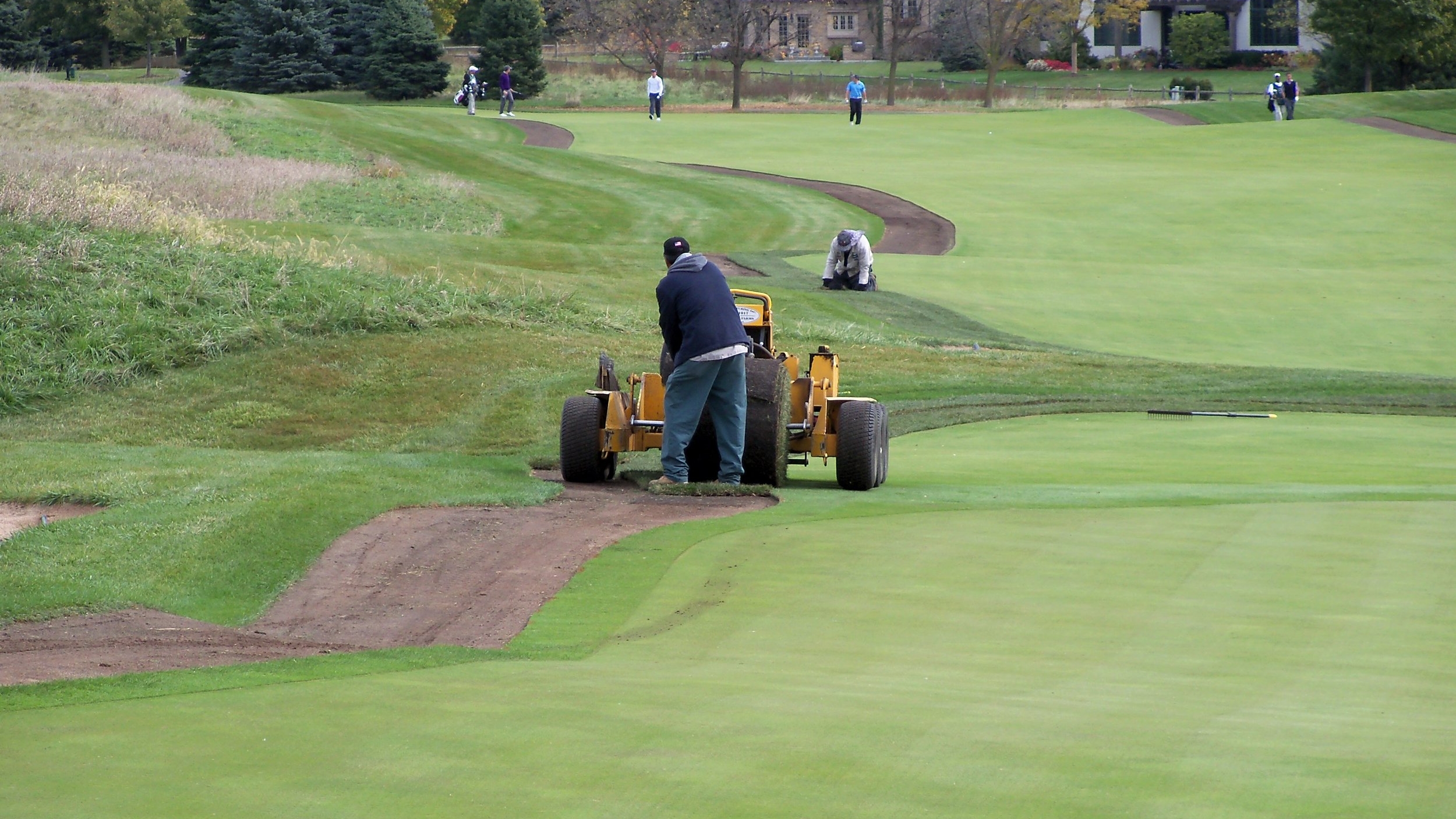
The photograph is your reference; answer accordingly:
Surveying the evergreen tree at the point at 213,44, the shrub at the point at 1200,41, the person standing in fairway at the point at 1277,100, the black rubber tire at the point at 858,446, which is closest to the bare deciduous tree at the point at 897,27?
the shrub at the point at 1200,41

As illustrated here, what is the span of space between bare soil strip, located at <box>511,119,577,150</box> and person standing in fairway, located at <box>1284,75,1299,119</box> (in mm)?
28913

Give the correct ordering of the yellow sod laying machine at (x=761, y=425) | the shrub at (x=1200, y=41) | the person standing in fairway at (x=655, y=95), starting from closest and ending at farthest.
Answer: the yellow sod laying machine at (x=761, y=425), the person standing in fairway at (x=655, y=95), the shrub at (x=1200, y=41)

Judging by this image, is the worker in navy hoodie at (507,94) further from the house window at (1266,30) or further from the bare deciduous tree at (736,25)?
the house window at (1266,30)

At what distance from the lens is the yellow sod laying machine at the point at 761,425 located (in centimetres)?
1225

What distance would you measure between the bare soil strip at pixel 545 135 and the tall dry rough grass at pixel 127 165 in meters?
11.4

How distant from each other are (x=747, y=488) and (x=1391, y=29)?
2774 inches

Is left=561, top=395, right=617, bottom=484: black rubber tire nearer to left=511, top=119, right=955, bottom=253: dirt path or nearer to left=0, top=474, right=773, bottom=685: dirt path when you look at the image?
left=0, top=474, right=773, bottom=685: dirt path

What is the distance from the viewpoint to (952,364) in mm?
22562

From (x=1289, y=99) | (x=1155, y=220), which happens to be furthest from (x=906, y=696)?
(x=1289, y=99)

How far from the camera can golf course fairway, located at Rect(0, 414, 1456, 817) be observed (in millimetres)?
4785

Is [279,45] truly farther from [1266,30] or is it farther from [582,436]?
[582,436]

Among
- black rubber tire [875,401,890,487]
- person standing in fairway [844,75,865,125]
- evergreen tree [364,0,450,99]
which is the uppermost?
evergreen tree [364,0,450,99]

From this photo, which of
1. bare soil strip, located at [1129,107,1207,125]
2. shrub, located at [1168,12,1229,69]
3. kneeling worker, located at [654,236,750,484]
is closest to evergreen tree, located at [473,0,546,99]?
bare soil strip, located at [1129,107,1207,125]

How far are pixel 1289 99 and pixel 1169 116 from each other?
4813 millimetres
